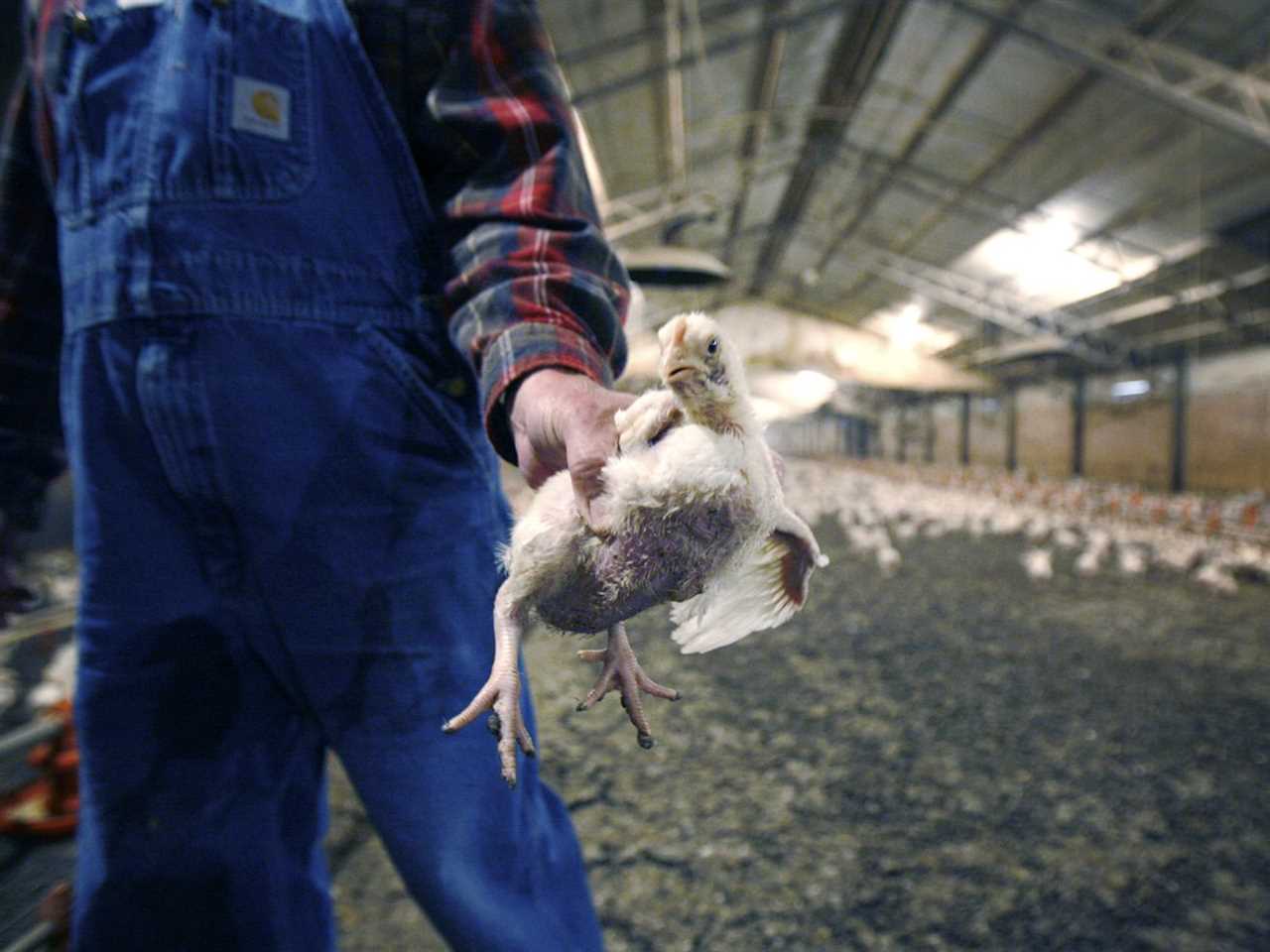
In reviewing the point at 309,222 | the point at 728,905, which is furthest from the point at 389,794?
the point at 728,905

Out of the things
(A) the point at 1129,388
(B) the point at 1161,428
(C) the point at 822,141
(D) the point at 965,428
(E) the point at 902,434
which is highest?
(A) the point at 1129,388

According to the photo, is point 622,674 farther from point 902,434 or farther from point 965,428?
point 965,428

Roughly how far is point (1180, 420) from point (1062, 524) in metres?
7.38

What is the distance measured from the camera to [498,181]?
2.40 feet

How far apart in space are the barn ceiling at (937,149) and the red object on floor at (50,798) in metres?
2.92

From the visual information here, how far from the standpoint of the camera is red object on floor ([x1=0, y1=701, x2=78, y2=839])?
2268mm

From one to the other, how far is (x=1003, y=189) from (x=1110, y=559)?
5.33 metres

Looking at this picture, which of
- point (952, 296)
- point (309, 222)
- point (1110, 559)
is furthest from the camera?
point (952, 296)

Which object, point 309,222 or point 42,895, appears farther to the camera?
point 42,895

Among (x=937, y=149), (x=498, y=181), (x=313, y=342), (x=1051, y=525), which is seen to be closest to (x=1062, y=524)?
(x=1051, y=525)

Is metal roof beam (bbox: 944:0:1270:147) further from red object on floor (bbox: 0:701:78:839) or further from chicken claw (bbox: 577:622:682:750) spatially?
red object on floor (bbox: 0:701:78:839)

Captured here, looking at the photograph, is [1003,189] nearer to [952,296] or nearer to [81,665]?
[952,296]

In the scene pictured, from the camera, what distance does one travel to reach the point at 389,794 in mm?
851

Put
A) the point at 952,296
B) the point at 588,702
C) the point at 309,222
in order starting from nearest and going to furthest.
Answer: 1. the point at 588,702
2. the point at 309,222
3. the point at 952,296
